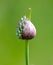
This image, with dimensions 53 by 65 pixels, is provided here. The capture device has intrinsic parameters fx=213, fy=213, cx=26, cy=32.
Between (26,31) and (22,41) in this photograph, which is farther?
(22,41)

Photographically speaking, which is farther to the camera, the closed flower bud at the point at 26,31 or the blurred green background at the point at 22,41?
the blurred green background at the point at 22,41

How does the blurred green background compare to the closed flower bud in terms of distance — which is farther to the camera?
the blurred green background

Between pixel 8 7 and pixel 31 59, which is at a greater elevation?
pixel 8 7

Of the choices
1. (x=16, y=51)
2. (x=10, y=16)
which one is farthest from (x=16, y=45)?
(x=10, y=16)

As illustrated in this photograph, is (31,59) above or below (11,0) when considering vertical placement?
below

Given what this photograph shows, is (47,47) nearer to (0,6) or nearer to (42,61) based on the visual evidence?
(42,61)

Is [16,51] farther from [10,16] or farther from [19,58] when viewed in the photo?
[10,16]
